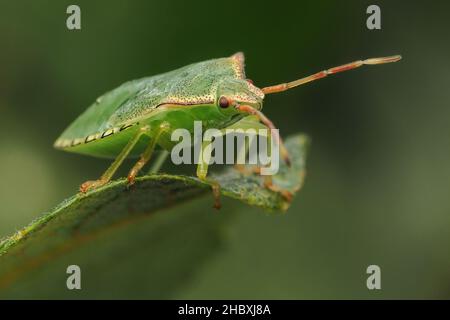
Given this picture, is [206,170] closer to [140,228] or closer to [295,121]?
[140,228]

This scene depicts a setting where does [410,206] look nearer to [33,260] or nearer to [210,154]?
[210,154]

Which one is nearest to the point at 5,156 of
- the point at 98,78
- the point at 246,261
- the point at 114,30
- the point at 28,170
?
the point at 28,170

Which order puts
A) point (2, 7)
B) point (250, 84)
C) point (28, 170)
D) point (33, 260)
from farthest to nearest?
1. point (2, 7)
2. point (28, 170)
3. point (250, 84)
4. point (33, 260)

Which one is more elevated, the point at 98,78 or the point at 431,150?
the point at 98,78

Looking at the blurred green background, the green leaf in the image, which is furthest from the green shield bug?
the blurred green background

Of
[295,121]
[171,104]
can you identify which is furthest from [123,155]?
[295,121]

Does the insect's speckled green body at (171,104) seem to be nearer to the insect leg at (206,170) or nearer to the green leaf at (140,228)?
the insect leg at (206,170)
